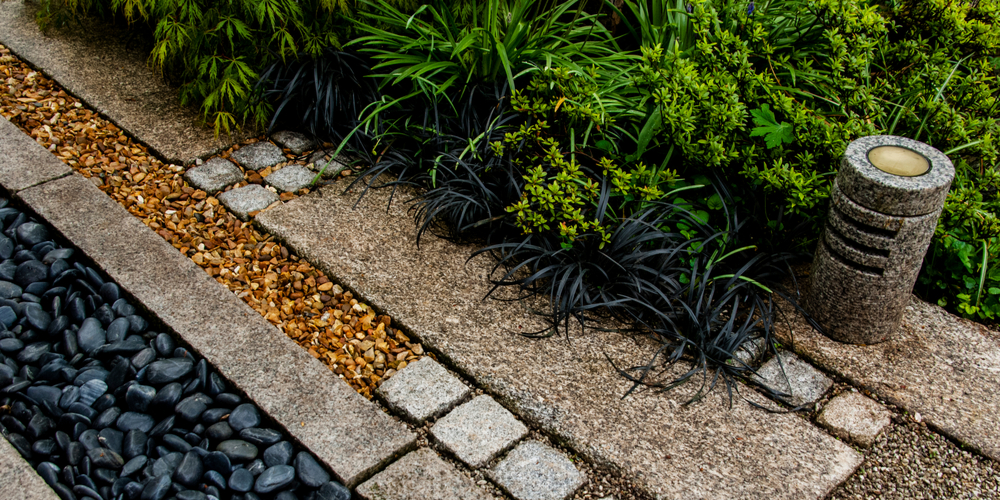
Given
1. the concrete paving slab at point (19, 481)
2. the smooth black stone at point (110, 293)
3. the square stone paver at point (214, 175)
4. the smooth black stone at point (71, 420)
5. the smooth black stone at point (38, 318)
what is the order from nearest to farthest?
the concrete paving slab at point (19, 481), the smooth black stone at point (71, 420), the smooth black stone at point (38, 318), the smooth black stone at point (110, 293), the square stone paver at point (214, 175)

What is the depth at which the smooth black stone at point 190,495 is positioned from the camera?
2.07 meters

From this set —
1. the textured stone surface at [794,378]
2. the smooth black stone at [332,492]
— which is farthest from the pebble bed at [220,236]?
the textured stone surface at [794,378]

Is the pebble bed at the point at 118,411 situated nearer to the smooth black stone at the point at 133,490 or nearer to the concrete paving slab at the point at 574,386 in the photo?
the smooth black stone at the point at 133,490

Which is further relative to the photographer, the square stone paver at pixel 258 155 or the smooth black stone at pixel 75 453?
the square stone paver at pixel 258 155

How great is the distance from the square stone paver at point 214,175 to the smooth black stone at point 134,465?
1.54 meters

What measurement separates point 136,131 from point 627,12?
2.63m

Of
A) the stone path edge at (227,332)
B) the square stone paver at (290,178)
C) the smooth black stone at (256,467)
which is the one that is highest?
the square stone paver at (290,178)

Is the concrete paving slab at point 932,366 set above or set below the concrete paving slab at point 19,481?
above

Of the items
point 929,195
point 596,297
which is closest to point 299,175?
point 596,297

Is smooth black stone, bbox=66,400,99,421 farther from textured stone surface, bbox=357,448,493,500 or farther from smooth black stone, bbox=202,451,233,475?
textured stone surface, bbox=357,448,493,500

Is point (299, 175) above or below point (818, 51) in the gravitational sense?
below

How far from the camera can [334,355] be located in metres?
2.66

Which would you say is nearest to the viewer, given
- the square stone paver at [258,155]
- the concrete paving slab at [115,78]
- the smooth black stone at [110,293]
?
the smooth black stone at [110,293]

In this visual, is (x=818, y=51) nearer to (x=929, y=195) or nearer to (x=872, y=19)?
(x=872, y=19)
